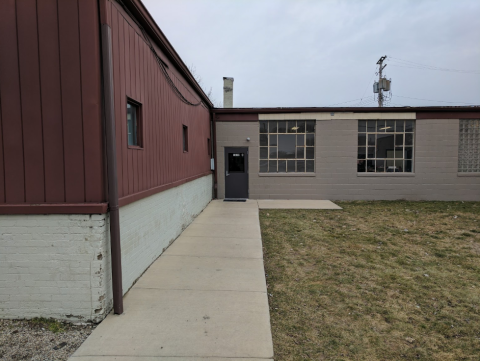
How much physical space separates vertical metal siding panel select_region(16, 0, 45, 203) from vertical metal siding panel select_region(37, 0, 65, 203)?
0.17ft

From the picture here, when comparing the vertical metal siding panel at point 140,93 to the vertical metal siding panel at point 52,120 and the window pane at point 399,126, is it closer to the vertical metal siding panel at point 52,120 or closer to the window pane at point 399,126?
the vertical metal siding panel at point 52,120

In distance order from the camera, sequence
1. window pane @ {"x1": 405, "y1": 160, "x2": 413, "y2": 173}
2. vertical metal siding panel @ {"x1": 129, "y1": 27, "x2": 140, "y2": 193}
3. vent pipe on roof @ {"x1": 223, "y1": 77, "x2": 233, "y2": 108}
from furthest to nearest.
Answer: vent pipe on roof @ {"x1": 223, "y1": 77, "x2": 233, "y2": 108} → window pane @ {"x1": 405, "y1": 160, "x2": 413, "y2": 173} → vertical metal siding panel @ {"x1": 129, "y1": 27, "x2": 140, "y2": 193}

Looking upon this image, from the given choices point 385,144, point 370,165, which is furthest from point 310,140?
point 385,144

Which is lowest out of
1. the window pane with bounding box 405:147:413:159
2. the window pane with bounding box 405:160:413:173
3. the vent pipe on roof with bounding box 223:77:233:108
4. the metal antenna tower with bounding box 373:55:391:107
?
the window pane with bounding box 405:160:413:173

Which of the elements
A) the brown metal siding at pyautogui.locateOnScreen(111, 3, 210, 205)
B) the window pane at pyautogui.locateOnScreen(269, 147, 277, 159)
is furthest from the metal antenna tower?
the brown metal siding at pyautogui.locateOnScreen(111, 3, 210, 205)

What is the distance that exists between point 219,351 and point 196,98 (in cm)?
794

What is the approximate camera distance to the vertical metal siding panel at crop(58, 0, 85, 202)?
3.17m

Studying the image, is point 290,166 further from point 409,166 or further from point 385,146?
point 409,166

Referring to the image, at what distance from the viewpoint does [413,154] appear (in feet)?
40.9

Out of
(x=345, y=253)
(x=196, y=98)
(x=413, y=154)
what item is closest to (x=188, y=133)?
(x=196, y=98)

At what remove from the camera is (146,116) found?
4.80 m

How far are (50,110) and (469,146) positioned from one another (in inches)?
573

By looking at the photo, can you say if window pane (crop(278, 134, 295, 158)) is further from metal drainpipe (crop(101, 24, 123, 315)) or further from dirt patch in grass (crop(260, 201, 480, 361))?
metal drainpipe (crop(101, 24, 123, 315))

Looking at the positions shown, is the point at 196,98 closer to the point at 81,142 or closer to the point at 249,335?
the point at 81,142
